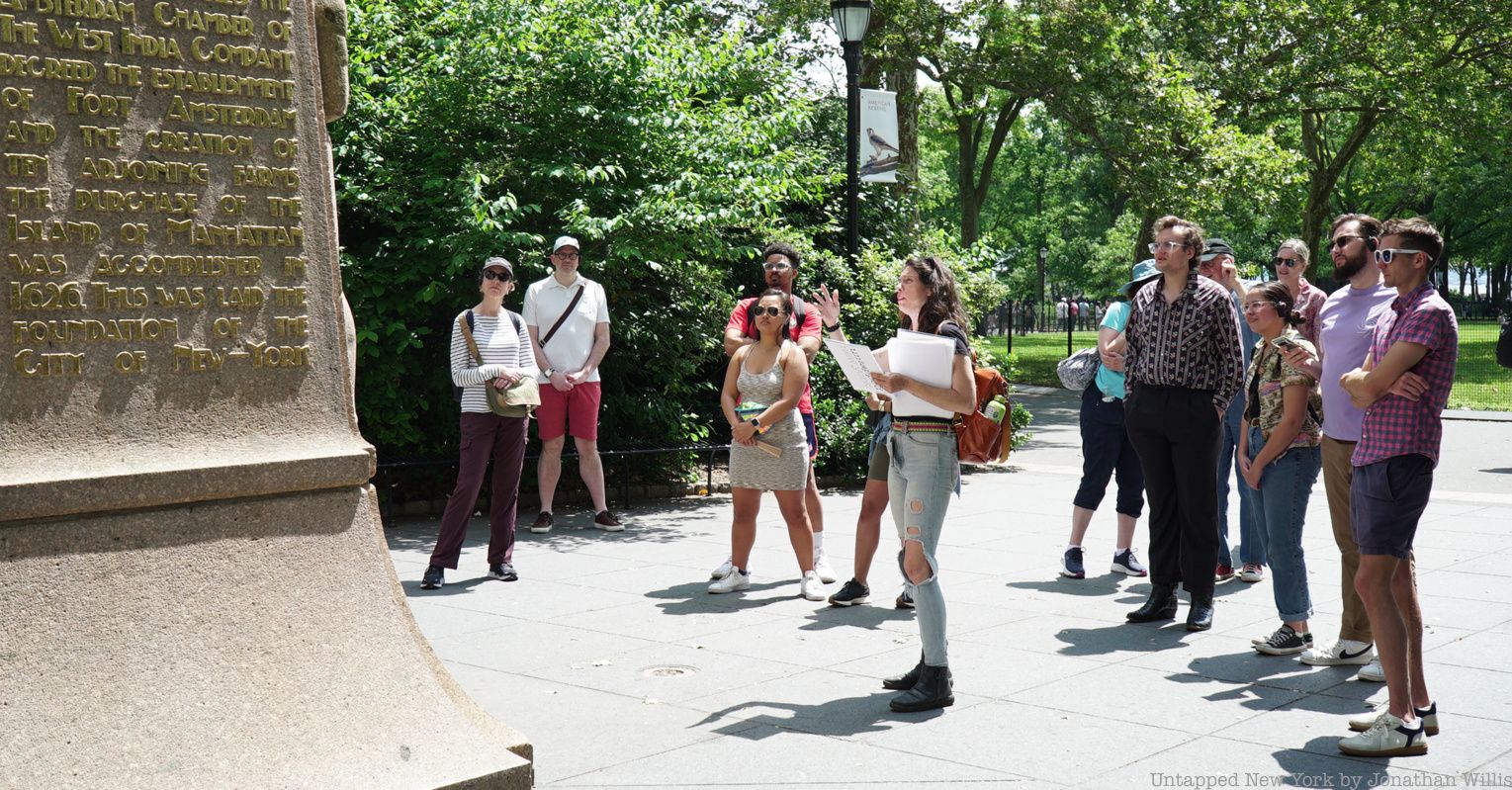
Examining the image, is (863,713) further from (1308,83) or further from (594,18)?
(1308,83)

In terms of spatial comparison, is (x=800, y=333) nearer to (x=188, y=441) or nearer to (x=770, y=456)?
(x=770, y=456)

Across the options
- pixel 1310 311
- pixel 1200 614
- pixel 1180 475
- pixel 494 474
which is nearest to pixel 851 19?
pixel 494 474

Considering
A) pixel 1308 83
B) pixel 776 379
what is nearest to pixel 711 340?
pixel 776 379

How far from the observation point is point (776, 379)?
7.84m

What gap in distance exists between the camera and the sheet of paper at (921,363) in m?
5.91

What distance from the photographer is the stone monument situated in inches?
159

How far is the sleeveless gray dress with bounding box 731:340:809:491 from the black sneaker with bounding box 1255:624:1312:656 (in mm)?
2600

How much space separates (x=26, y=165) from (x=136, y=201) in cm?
32

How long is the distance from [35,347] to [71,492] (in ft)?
1.45

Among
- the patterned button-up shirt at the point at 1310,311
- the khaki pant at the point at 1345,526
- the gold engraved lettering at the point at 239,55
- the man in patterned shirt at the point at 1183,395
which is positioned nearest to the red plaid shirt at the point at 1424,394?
the khaki pant at the point at 1345,526

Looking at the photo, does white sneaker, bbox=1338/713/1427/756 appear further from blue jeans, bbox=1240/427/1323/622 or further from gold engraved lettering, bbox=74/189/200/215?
gold engraved lettering, bbox=74/189/200/215

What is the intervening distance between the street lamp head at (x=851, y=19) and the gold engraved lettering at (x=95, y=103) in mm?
8817

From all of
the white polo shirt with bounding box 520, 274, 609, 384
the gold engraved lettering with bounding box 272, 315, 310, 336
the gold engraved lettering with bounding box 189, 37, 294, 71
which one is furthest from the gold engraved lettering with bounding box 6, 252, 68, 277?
the white polo shirt with bounding box 520, 274, 609, 384

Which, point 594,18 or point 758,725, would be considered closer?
point 758,725
